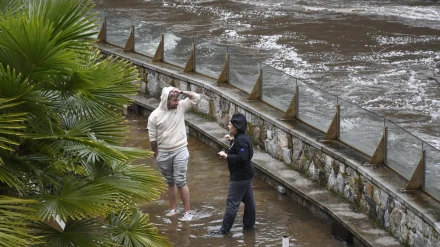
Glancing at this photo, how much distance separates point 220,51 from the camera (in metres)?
16.8

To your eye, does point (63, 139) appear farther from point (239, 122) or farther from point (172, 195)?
point (172, 195)

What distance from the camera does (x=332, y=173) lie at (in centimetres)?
1286

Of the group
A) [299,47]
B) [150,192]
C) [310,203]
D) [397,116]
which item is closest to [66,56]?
[150,192]

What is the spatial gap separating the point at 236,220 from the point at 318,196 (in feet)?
3.81

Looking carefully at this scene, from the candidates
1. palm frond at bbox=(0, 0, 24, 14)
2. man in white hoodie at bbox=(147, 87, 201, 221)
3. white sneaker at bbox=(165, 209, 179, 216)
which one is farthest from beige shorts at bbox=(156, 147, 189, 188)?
palm frond at bbox=(0, 0, 24, 14)

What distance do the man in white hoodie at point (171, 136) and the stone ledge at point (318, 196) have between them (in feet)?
5.54

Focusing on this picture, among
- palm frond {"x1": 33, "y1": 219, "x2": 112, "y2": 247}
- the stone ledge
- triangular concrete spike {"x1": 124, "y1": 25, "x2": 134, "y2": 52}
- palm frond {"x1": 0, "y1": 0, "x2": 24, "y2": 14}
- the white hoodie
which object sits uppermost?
palm frond {"x1": 0, "y1": 0, "x2": 24, "y2": 14}

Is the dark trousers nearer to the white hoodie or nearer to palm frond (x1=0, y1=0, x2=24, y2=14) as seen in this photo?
the white hoodie

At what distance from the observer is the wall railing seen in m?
11.4

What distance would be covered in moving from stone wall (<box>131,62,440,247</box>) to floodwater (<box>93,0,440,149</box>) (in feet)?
5.80

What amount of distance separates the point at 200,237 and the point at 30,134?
14.7 feet

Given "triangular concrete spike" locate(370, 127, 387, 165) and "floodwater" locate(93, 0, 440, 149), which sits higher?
"triangular concrete spike" locate(370, 127, 387, 165)

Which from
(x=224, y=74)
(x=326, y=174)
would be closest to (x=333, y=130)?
(x=326, y=174)

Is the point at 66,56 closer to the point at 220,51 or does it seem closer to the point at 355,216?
the point at 355,216
